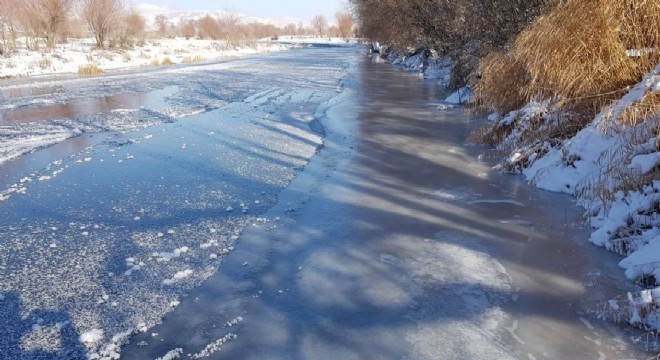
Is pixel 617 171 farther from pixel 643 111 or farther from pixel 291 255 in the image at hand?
pixel 291 255

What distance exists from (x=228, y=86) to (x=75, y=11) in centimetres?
3159

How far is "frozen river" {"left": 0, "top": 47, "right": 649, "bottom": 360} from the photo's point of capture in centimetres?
339

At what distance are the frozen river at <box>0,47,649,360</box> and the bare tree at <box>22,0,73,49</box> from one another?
36.6m

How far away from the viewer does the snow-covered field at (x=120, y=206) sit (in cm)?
373

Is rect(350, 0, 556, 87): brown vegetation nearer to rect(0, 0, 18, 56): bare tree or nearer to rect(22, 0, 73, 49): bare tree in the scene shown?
rect(0, 0, 18, 56): bare tree

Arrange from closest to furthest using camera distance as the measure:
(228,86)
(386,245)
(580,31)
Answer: (386,245), (580,31), (228,86)

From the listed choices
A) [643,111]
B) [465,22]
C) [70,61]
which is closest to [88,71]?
[70,61]

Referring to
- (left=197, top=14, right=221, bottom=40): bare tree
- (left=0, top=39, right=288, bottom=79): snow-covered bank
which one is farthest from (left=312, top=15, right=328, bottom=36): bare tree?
(left=0, top=39, right=288, bottom=79): snow-covered bank

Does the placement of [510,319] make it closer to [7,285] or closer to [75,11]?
[7,285]

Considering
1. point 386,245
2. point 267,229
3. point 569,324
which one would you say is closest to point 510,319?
point 569,324

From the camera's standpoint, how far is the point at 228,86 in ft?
68.4

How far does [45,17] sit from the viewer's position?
40531 mm

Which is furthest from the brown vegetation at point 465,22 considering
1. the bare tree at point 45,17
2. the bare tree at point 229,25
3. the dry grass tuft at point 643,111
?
the bare tree at point 229,25

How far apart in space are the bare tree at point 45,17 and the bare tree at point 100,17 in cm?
267
